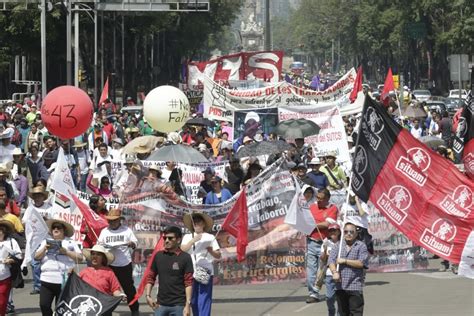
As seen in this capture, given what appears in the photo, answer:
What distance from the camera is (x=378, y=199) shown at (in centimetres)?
1184

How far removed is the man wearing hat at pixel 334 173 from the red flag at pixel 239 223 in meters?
4.25

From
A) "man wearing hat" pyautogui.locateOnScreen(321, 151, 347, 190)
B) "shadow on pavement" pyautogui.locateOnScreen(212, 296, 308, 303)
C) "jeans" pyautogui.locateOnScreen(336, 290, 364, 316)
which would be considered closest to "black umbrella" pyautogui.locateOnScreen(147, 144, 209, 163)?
"man wearing hat" pyautogui.locateOnScreen(321, 151, 347, 190)

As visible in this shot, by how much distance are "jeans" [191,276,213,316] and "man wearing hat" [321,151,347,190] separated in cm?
648

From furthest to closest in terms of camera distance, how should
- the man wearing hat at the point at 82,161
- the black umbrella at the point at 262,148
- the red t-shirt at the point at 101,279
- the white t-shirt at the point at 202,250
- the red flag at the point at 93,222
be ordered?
the black umbrella at the point at 262,148
the man wearing hat at the point at 82,161
the red flag at the point at 93,222
the white t-shirt at the point at 202,250
the red t-shirt at the point at 101,279

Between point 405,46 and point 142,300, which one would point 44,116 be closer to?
point 142,300

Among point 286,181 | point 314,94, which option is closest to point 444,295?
point 286,181

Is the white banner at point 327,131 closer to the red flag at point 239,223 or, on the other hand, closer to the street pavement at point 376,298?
the street pavement at point 376,298

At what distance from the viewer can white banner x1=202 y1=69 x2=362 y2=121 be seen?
2833cm

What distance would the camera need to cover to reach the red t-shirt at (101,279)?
11820 mm

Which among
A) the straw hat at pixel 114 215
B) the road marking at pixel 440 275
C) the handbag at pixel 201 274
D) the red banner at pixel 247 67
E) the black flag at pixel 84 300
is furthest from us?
the red banner at pixel 247 67

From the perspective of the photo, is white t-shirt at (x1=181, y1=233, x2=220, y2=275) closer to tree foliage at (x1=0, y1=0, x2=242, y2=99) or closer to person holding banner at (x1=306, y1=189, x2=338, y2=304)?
person holding banner at (x1=306, y1=189, x2=338, y2=304)

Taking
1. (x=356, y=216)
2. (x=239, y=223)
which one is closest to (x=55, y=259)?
(x=239, y=223)

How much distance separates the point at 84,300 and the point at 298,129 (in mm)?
13303

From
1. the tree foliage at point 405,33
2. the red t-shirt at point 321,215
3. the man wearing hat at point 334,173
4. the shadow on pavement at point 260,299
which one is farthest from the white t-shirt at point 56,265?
the tree foliage at point 405,33
